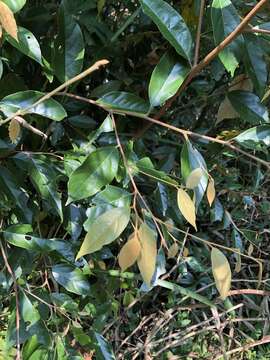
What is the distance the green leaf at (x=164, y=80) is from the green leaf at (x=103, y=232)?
0.26 m

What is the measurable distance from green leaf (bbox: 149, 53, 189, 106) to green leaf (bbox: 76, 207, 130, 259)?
26 cm

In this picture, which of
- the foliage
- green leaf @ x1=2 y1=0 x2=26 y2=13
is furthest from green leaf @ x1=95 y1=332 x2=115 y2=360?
green leaf @ x1=2 y1=0 x2=26 y2=13

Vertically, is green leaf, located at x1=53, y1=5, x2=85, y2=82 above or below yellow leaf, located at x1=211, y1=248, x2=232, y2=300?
above

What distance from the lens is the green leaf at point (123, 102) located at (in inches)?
30.3

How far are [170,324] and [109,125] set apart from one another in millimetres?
1015

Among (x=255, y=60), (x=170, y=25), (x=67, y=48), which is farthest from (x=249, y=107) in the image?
(x=67, y=48)

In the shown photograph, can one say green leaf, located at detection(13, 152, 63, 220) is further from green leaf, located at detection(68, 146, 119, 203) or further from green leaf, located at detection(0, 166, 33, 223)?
green leaf, located at detection(68, 146, 119, 203)

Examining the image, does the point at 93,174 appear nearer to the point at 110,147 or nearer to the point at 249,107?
the point at 110,147

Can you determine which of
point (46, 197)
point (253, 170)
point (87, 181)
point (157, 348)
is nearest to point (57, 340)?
point (46, 197)

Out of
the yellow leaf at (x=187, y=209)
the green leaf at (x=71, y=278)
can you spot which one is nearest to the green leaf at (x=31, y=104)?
the yellow leaf at (x=187, y=209)

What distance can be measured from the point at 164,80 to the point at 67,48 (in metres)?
0.17

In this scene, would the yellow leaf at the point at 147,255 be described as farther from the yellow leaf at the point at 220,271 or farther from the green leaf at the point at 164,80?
the green leaf at the point at 164,80

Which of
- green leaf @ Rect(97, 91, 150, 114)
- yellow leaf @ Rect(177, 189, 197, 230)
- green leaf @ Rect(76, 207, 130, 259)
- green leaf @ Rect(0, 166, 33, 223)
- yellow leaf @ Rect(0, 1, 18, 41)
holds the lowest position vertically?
green leaf @ Rect(0, 166, 33, 223)

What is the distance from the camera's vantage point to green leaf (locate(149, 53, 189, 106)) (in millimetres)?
767
